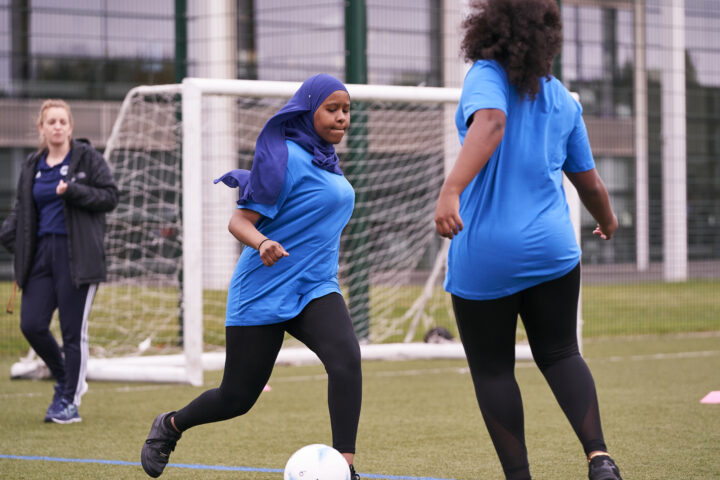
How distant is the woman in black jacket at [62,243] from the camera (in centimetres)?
601

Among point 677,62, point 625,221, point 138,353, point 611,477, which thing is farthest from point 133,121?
point 625,221

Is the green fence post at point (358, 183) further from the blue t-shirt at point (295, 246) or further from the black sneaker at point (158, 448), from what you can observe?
the blue t-shirt at point (295, 246)

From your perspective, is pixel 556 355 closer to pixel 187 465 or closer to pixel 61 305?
pixel 187 465

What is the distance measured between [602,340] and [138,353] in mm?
5175

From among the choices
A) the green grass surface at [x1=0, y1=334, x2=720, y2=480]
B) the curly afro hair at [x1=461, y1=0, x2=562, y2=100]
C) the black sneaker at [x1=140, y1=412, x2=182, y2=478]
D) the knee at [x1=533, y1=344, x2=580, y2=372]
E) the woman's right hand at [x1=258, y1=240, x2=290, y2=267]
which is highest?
the curly afro hair at [x1=461, y1=0, x2=562, y2=100]

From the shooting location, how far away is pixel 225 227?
10.1m

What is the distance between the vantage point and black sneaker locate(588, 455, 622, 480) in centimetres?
318

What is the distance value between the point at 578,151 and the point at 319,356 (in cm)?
127

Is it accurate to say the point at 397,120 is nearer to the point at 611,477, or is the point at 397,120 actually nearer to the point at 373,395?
the point at 373,395

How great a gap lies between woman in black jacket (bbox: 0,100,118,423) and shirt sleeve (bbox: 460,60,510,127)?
3348 mm

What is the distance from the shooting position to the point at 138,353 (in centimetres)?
952

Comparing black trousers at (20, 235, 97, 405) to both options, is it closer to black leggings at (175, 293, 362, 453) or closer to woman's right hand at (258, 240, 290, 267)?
black leggings at (175, 293, 362, 453)

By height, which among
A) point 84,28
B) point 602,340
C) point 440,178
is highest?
point 84,28

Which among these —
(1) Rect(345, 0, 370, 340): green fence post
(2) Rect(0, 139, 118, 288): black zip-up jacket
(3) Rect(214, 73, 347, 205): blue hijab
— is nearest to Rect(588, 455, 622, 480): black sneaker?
(3) Rect(214, 73, 347, 205): blue hijab
